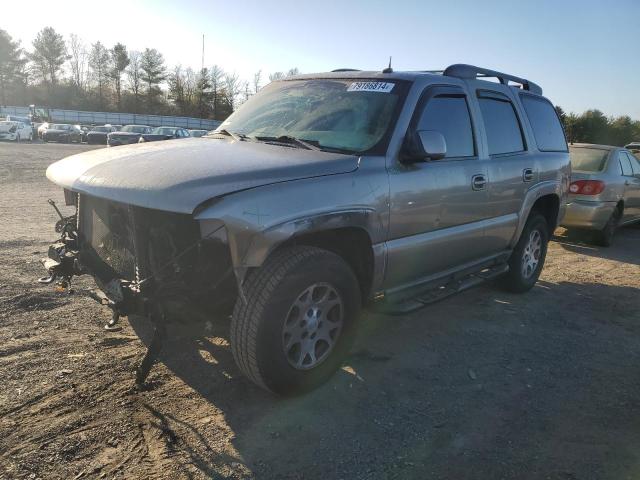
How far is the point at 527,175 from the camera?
5105mm

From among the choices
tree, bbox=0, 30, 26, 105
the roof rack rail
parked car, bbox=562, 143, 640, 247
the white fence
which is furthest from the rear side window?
tree, bbox=0, 30, 26, 105

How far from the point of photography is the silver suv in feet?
9.30

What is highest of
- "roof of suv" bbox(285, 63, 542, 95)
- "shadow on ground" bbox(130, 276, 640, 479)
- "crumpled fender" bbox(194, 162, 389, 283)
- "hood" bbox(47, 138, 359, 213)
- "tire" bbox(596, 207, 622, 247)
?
"roof of suv" bbox(285, 63, 542, 95)

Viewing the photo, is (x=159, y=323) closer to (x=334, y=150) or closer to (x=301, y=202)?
(x=301, y=202)

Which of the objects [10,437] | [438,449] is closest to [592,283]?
[438,449]

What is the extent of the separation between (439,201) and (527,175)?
1737 millimetres

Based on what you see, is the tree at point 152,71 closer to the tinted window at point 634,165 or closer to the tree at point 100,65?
the tree at point 100,65

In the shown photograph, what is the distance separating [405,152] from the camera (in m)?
3.54

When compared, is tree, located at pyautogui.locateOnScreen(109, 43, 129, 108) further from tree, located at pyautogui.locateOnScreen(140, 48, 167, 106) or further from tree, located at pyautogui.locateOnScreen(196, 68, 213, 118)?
tree, located at pyautogui.locateOnScreen(196, 68, 213, 118)

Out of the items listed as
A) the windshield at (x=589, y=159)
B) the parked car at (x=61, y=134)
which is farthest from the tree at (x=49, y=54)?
the windshield at (x=589, y=159)

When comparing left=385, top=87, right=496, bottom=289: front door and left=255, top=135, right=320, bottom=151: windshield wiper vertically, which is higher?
left=255, top=135, right=320, bottom=151: windshield wiper

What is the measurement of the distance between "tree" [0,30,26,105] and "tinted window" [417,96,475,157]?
82332 mm

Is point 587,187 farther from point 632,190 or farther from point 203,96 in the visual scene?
Result: point 203,96

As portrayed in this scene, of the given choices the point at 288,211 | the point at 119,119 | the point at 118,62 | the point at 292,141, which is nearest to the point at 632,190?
the point at 292,141
